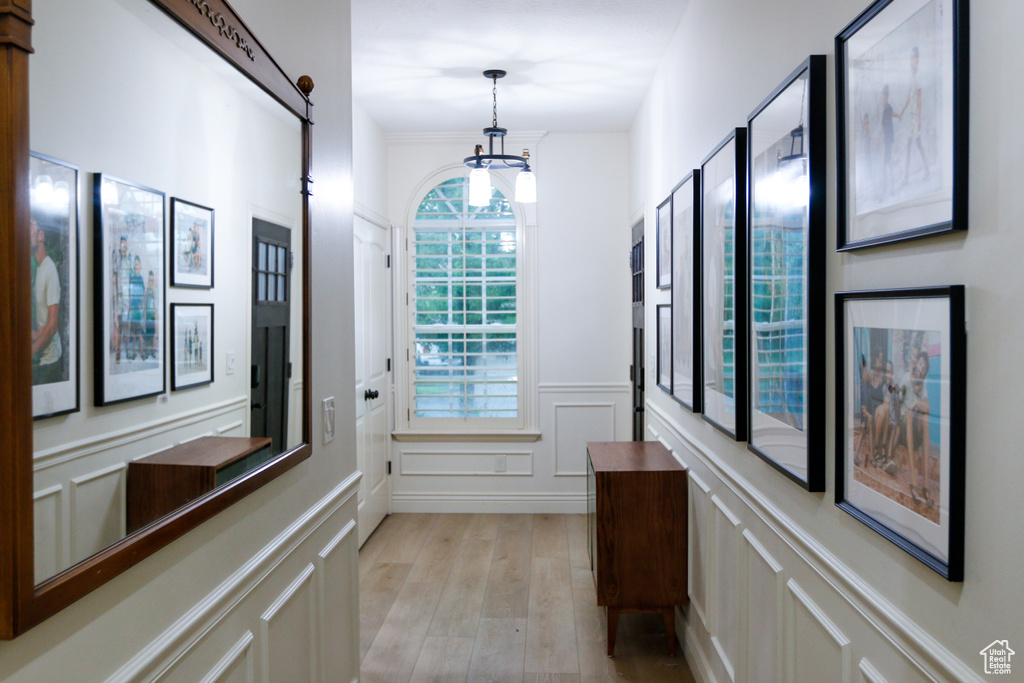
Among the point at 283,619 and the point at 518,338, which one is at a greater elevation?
the point at 518,338

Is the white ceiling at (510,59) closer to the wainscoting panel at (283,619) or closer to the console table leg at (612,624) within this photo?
the wainscoting panel at (283,619)

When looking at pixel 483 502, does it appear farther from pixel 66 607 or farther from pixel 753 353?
pixel 66 607

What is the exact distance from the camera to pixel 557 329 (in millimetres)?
4984

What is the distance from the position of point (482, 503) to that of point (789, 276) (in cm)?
377

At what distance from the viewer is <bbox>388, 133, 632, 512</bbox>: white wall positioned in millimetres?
4934

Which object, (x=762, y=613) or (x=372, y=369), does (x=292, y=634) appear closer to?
(x=762, y=613)

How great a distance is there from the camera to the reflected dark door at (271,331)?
149 centimetres

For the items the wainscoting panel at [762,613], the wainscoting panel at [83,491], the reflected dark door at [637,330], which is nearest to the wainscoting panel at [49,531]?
the wainscoting panel at [83,491]

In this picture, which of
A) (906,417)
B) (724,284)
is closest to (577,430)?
(724,284)

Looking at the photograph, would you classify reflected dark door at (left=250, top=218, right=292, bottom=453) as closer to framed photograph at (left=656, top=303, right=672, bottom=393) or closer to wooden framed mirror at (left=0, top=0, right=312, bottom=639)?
wooden framed mirror at (left=0, top=0, right=312, bottom=639)

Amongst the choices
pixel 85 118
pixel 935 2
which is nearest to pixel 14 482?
pixel 85 118

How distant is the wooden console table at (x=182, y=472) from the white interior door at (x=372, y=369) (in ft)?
8.85

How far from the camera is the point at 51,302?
847 millimetres

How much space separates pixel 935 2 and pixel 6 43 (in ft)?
3.94
